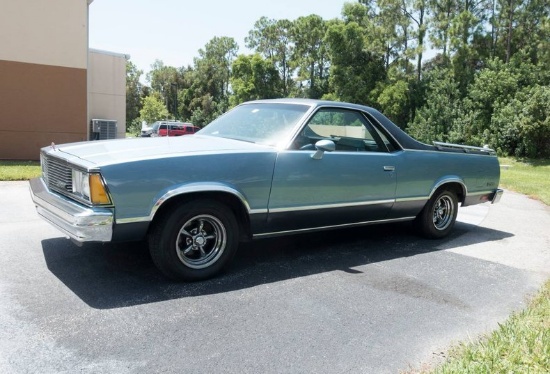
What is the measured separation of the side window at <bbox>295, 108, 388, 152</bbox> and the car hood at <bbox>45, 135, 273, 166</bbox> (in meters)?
0.85

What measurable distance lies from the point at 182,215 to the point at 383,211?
99.2 inches

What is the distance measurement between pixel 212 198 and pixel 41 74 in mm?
13024

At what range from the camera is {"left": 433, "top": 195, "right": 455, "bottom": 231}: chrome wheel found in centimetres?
621

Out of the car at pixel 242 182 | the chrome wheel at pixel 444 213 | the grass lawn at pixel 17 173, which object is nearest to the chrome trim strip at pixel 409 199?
the car at pixel 242 182

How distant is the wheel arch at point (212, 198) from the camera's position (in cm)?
387

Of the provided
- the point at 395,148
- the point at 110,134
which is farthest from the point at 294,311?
the point at 110,134

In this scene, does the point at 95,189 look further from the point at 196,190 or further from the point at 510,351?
the point at 510,351

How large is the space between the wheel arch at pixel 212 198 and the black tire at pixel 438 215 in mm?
2685

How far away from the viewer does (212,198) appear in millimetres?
4148

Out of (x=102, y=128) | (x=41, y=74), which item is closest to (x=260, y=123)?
(x=41, y=74)

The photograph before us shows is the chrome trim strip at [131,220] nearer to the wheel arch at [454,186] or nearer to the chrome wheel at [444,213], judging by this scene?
the wheel arch at [454,186]

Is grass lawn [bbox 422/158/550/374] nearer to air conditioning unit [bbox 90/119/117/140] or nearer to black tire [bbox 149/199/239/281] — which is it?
black tire [bbox 149/199/239/281]

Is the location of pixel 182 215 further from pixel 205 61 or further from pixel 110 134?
pixel 205 61

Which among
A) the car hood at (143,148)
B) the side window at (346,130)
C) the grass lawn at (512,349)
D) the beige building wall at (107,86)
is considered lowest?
the grass lawn at (512,349)
